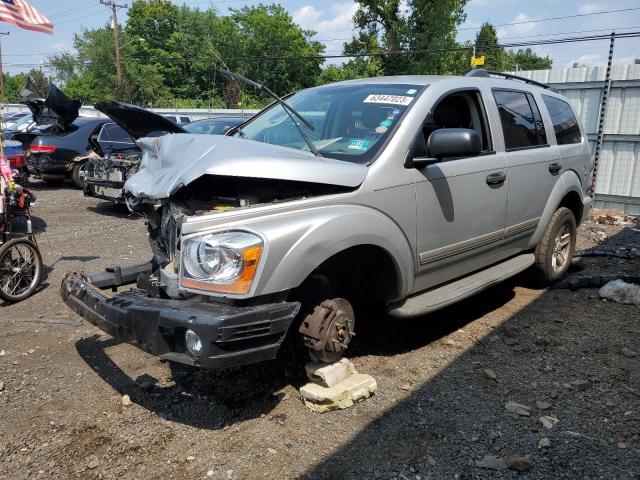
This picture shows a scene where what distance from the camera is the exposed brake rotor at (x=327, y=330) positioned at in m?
3.07

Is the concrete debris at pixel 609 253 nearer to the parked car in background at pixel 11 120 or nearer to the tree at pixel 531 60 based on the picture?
the parked car in background at pixel 11 120

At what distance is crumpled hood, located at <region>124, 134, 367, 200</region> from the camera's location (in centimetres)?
281

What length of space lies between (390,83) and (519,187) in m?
1.47

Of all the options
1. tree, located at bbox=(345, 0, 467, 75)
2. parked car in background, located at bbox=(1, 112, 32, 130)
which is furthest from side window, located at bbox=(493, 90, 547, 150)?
tree, located at bbox=(345, 0, 467, 75)

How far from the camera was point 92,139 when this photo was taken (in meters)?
9.65

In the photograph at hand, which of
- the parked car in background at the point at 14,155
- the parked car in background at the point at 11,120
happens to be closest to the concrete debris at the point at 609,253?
the parked car in background at the point at 14,155

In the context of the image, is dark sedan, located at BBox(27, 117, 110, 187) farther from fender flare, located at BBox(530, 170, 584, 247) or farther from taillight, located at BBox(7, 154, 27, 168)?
fender flare, located at BBox(530, 170, 584, 247)

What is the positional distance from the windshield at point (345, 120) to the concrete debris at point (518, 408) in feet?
5.75

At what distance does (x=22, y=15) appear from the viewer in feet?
25.0

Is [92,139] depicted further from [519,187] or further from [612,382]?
[612,382]

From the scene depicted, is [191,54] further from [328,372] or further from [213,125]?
[328,372]

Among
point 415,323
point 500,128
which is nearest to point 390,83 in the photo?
point 500,128

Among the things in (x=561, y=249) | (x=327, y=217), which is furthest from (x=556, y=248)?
(x=327, y=217)

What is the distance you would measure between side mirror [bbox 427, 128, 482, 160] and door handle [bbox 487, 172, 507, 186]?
0.79 metres
